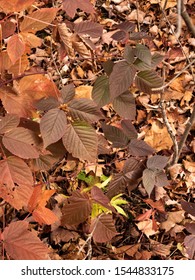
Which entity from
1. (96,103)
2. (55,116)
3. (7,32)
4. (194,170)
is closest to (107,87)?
(96,103)

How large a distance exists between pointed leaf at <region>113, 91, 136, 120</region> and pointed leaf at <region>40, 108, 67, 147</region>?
0.61 ft

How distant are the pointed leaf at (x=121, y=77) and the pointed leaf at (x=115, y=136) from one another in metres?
0.30

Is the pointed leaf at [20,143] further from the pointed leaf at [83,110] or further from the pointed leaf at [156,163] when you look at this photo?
the pointed leaf at [156,163]

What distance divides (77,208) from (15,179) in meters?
0.33

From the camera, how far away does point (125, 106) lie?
3.78 feet

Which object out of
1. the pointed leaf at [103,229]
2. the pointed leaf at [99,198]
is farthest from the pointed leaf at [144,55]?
the pointed leaf at [103,229]

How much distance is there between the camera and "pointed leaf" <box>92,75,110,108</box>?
43.5 inches

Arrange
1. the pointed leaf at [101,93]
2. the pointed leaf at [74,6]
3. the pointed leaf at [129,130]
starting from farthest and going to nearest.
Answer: the pointed leaf at [129,130], the pointed leaf at [101,93], the pointed leaf at [74,6]

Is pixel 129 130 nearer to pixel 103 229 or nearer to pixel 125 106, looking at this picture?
pixel 125 106

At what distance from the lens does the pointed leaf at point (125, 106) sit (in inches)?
45.1

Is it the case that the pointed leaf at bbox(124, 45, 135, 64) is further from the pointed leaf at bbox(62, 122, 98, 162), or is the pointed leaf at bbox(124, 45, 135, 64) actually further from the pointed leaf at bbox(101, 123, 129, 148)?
the pointed leaf at bbox(101, 123, 129, 148)

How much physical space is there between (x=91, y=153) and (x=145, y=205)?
88 centimetres

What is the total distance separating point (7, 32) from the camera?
3.72 ft

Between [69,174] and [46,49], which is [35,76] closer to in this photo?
[69,174]
